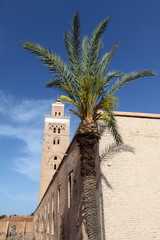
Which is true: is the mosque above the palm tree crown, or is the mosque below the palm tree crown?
below

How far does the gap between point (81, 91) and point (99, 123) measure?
6.32 feet

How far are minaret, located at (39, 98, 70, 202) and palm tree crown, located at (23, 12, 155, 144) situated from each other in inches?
1289

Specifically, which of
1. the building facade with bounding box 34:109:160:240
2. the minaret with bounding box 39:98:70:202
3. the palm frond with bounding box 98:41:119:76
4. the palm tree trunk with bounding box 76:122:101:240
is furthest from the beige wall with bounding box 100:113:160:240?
the minaret with bounding box 39:98:70:202

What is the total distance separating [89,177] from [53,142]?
119ft

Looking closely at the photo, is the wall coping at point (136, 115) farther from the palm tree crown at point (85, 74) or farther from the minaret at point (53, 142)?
the minaret at point (53, 142)

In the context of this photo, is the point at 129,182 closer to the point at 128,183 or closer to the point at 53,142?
the point at 128,183

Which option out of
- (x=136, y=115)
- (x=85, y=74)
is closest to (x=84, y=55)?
(x=85, y=74)

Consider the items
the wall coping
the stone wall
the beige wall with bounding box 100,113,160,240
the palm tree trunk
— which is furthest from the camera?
the stone wall

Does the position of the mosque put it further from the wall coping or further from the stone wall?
the stone wall

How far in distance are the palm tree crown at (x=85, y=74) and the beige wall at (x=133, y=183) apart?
1.43m

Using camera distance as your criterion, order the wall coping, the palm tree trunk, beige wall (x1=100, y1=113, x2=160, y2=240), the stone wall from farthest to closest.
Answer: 1. the stone wall
2. the wall coping
3. beige wall (x1=100, y1=113, x2=160, y2=240)
4. the palm tree trunk

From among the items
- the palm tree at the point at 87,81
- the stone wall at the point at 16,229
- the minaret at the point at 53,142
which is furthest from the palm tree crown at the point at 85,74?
the stone wall at the point at 16,229

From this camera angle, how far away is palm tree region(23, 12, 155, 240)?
6.61 metres

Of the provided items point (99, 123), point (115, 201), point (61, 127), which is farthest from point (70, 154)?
point (61, 127)
